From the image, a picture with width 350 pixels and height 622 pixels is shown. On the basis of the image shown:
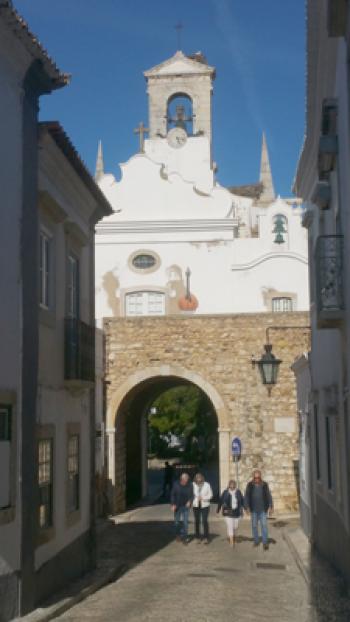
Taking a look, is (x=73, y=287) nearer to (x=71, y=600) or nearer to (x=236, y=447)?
(x=71, y=600)

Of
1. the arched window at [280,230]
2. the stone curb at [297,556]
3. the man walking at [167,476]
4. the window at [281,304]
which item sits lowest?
the stone curb at [297,556]

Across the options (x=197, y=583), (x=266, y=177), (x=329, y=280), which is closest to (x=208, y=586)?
(x=197, y=583)

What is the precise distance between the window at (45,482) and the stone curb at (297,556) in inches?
154

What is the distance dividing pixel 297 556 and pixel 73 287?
621 cm

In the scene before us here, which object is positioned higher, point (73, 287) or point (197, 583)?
point (73, 287)

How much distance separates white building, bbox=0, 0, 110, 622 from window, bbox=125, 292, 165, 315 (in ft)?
50.8

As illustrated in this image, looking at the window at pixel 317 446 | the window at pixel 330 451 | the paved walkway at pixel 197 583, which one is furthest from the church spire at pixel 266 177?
the window at pixel 330 451

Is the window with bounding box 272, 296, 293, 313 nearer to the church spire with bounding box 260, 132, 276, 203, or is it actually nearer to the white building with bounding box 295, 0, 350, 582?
the white building with bounding box 295, 0, 350, 582

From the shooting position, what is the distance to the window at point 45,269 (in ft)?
35.9

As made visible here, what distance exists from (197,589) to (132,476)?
49.2ft

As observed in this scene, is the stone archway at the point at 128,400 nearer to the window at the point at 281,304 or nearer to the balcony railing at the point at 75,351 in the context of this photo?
the window at the point at 281,304

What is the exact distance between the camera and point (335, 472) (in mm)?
12508

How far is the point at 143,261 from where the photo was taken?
96.5 ft

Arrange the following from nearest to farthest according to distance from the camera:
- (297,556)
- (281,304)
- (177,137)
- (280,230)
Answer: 1. (297,556)
2. (281,304)
3. (280,230)
4. (177,137)
